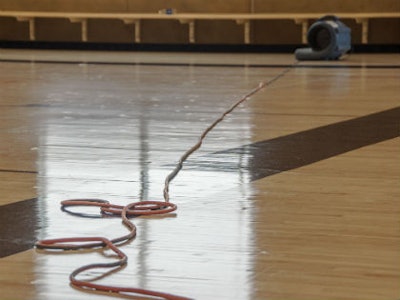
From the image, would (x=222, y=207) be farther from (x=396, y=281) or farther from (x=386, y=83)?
(x=386, y=83)

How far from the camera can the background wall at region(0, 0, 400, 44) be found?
1286 cm

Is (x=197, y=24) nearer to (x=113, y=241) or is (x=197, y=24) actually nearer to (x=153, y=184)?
(x=153, y=184)

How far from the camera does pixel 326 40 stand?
11.4 metres

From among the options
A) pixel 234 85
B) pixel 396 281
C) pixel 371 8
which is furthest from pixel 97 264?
pixel 371 8

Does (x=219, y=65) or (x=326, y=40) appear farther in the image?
→ (x=326, y=40)

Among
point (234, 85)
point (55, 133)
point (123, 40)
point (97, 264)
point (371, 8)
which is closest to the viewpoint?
point (97, 264)

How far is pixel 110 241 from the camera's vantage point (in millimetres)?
2777

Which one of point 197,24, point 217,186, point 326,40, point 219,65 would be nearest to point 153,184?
point 217,186

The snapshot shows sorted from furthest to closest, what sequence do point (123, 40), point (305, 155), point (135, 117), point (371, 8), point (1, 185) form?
point (123, 40), point (371, 8), point (135, 117), point (305, 155), point (1, 185)

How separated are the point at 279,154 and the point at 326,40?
7106 millimetres

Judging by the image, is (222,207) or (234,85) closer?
(222,207)

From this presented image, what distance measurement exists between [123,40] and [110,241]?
11.3 metres

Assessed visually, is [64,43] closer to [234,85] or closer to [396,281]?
[234,85]

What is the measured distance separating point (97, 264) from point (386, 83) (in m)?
6.26
